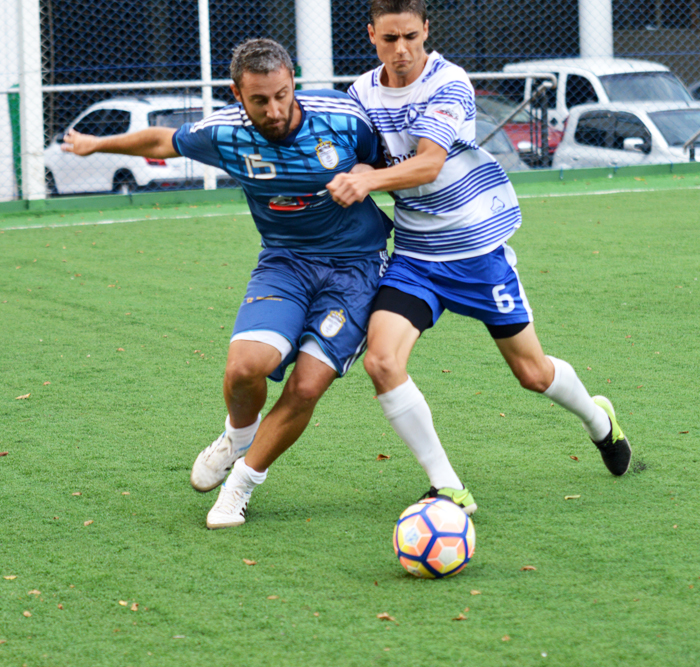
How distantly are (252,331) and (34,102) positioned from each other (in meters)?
9.14

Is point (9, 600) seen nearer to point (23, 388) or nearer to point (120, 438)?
point (120, 438)

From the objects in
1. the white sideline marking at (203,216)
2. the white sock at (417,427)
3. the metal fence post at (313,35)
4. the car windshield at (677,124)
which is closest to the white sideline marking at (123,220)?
the white sideline marking at (203,216)

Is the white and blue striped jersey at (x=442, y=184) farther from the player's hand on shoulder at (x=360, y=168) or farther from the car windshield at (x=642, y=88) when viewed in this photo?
the car windshield at (x=642, y=88)

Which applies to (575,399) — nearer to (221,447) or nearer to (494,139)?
(221,447)

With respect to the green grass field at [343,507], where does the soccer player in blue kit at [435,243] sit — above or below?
above

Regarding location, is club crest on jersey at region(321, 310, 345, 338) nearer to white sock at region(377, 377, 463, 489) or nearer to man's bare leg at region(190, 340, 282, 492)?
man's bare leg at region(190, 340, 282, 492)

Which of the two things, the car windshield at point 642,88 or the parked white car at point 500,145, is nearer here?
the parked white car at point 500,145

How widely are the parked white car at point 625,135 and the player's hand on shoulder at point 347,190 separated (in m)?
11.0

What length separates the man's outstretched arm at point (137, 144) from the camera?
372 cm

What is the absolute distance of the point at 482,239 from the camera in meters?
3.62

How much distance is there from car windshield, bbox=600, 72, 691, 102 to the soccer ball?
1165 cm

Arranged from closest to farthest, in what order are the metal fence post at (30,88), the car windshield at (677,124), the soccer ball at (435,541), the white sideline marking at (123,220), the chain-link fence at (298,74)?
the soccer ball at (435,541) → the white sideline marking at (123,220) → the metal fence post at (30,88) → the chain-link fence at (298,74) → the car windshield at (677,124)

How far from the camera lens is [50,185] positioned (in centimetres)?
1235

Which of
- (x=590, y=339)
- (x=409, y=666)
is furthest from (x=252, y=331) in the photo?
(x=590, y=339)
